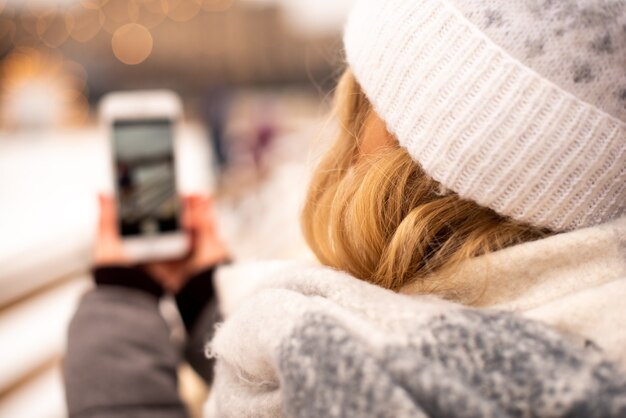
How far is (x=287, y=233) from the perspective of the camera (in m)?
1.04

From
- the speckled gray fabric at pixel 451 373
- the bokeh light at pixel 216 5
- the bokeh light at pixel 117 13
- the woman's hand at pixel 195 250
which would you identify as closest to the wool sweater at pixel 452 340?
the speckled gray fabric at pixel 451 373

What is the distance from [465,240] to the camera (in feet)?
1.24

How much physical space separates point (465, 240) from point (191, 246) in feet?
1.53

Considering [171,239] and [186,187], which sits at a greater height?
[171,239]

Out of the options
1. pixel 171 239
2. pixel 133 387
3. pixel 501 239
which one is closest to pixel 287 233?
pixel 171 239

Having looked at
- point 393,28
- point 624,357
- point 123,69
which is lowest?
point 123,69

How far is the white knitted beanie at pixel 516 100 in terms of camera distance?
0.32 m

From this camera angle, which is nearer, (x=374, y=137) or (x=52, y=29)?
(x=374, y=137)

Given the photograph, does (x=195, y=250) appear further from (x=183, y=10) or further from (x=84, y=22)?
(x=183, y=10)

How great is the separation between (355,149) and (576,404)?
259mm

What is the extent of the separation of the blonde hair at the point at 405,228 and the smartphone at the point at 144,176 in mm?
366

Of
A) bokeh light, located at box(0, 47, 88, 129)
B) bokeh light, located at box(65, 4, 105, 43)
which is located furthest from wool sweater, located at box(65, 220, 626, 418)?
bokeh light, located at box(65, 4, 105, 43)

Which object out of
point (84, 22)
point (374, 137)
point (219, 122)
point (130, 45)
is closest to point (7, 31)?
point (84, 22)

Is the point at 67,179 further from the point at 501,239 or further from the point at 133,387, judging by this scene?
the point at 501,239
